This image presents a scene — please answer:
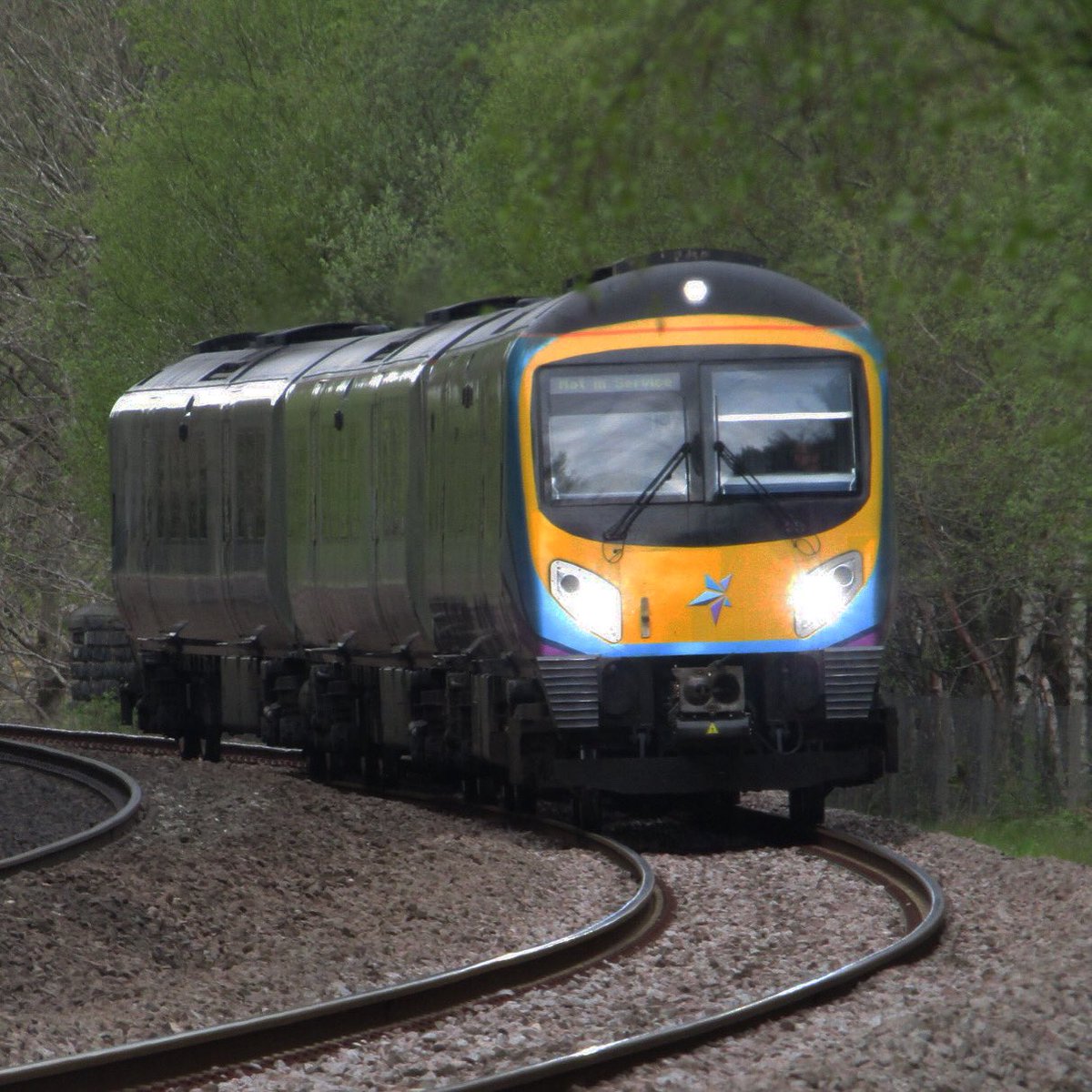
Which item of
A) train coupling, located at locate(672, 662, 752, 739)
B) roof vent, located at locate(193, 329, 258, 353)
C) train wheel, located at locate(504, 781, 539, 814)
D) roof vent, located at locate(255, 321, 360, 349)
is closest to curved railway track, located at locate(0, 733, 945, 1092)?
train coupling, located at locate(672, 662, 752, 739)

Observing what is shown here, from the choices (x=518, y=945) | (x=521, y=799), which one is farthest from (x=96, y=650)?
(x=518, y=945)

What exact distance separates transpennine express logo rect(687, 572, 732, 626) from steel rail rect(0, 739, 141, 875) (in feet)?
12.8

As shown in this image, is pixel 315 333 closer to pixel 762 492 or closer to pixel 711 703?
pixel 762 492

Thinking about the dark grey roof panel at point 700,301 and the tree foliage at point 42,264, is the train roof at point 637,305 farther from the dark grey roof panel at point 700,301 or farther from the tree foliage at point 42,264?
the tree foliage at point 42,264

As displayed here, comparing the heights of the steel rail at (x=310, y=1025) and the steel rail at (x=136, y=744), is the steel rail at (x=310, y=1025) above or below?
above

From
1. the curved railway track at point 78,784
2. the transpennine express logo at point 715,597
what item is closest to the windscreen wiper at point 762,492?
the transpennine express logo at point 715,597

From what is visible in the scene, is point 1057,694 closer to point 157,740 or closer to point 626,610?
point 157,740

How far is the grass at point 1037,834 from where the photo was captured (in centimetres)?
1517

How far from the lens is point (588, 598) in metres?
13.8

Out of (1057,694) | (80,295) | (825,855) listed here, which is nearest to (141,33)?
(80,295)

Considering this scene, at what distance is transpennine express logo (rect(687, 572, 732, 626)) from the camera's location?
13.9m

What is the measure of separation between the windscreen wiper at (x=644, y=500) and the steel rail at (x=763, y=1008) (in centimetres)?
229

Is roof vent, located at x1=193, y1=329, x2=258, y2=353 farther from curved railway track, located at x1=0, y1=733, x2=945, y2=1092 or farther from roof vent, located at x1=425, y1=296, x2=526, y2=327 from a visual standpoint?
curved railway track, located at x1=0, y1=733, x2=945, y2=1092

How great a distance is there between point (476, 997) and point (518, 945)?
157 cm
